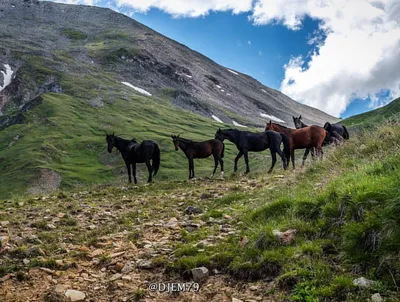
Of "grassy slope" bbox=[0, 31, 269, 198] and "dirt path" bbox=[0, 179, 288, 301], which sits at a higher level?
"grassy slope" bbox=[0, 31, 269, 198]

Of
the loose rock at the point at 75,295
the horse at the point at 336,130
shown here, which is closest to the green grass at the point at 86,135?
the horse at the point at 336,130

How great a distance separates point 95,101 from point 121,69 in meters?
50.5

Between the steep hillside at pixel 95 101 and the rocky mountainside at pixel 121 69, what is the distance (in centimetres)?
42

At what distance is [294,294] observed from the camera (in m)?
5.77

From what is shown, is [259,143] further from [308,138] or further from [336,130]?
[336,130]

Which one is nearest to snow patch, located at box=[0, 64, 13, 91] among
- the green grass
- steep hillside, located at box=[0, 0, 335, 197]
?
steep hillside, located at box=[0, 0, 335, 197]

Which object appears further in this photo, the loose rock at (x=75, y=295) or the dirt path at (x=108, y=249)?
the dirt path at (x=108, y=249)

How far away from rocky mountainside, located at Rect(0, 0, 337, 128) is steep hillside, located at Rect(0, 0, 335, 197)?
0.42m

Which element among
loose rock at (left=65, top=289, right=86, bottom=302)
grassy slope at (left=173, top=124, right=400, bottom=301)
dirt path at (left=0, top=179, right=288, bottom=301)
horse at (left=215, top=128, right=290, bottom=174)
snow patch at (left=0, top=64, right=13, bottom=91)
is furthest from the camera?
snow patch at (left=0, top=64, right=13, bottom=91)

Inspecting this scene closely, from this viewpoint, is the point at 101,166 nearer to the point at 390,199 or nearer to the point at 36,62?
the point at 390,199

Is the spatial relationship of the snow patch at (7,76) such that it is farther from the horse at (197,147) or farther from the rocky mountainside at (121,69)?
the horse at (197,147)

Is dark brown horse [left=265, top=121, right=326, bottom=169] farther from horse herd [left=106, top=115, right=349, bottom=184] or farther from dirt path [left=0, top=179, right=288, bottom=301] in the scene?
dirt path [left=0, top=179, right=288, bottom=301]

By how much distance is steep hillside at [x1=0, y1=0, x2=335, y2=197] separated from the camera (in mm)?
58697

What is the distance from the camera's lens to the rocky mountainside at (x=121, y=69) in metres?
112
